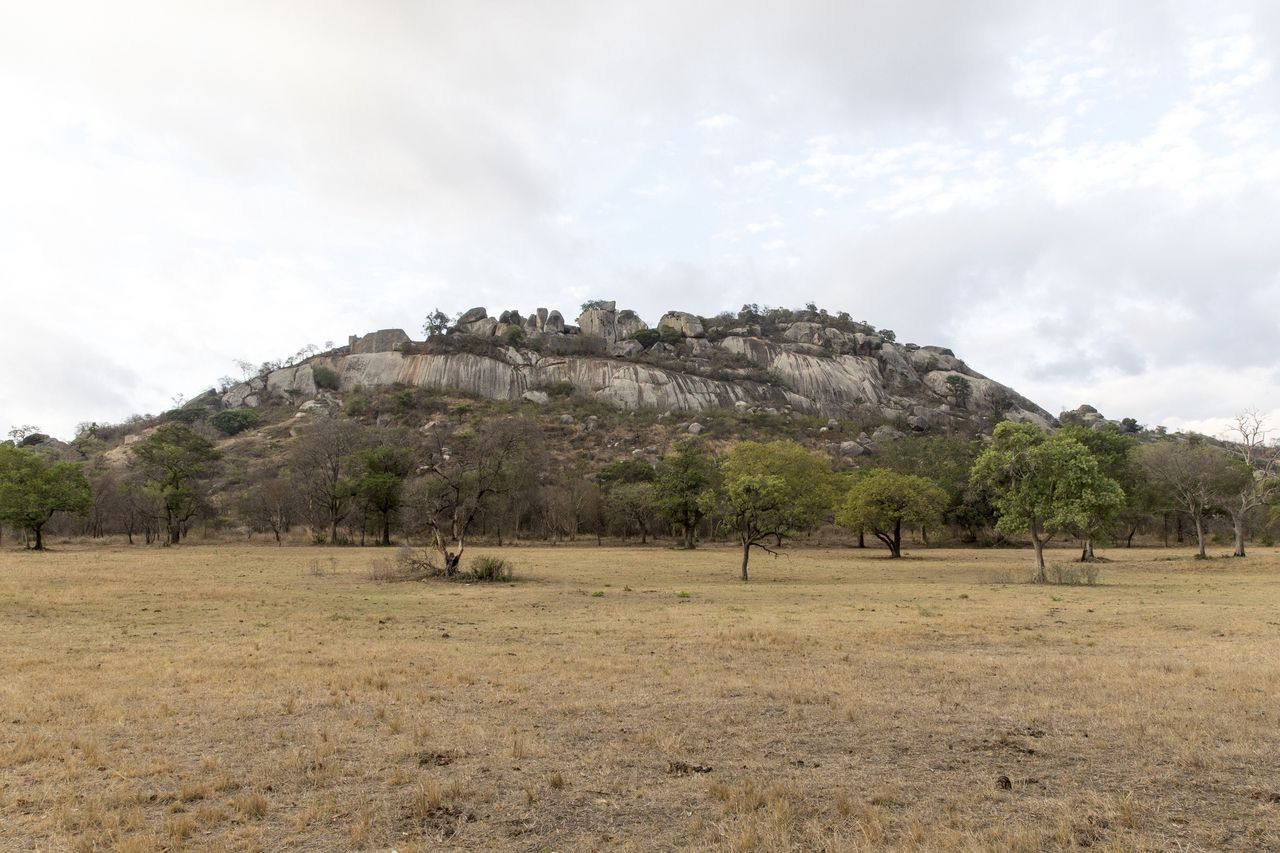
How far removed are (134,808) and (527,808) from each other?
3.52m

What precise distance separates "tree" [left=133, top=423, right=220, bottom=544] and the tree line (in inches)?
7.5

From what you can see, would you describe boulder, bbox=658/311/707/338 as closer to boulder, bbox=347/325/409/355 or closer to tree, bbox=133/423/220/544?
boulder, bbox=347/325/409/355

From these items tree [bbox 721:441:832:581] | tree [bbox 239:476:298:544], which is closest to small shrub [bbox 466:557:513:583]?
tree [bbox 721:441:832:581]

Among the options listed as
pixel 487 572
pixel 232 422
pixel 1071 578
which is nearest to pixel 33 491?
pixel 487 572

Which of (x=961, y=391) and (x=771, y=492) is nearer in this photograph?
(x=771, y=492)

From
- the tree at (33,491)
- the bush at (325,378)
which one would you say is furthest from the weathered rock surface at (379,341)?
the tree at (33,491)

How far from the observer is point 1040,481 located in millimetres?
35500

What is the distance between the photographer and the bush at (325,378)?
13877cm

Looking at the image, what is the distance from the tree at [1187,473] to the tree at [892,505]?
18.2 metres

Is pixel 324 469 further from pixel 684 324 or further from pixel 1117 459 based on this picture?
pixel 684 324

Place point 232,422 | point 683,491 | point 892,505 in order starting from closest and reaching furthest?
point 892,505
point 683,491
point 232,422

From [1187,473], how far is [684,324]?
12518 cm

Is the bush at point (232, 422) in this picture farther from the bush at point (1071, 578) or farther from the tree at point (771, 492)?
the bush at point (1071, 578)

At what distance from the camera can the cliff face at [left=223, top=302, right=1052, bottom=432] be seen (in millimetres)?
139125
